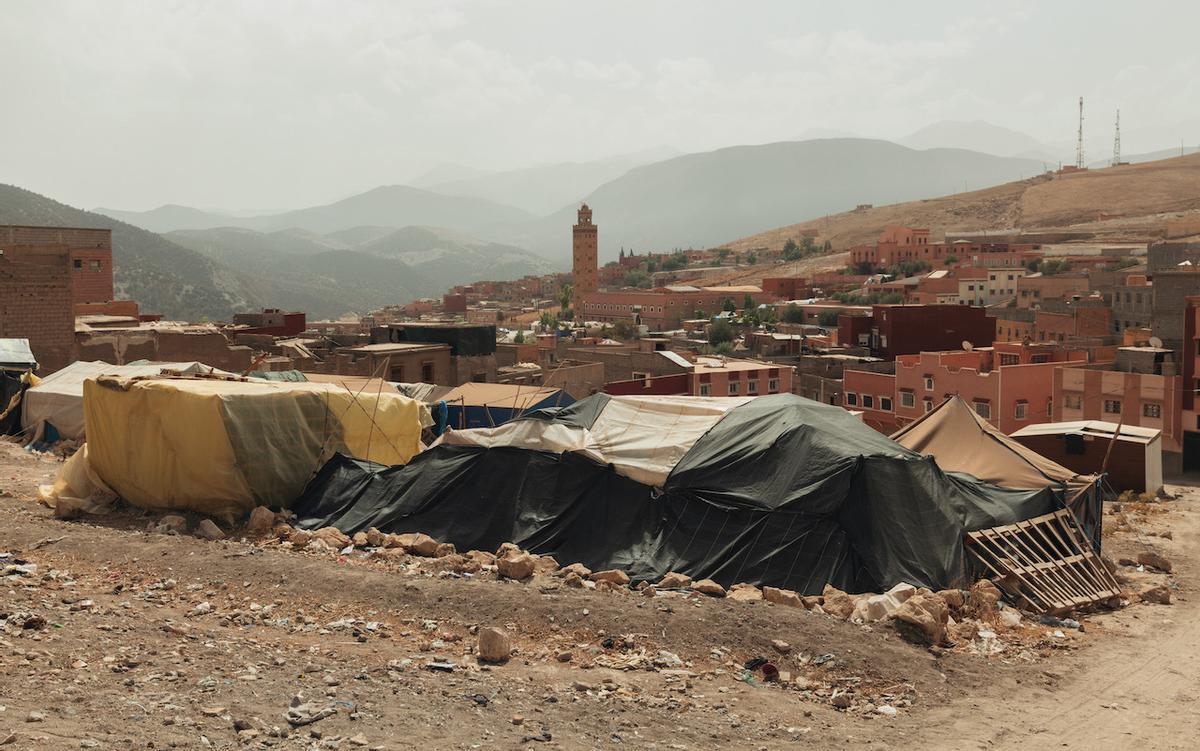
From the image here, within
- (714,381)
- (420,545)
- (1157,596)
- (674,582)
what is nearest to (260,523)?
(420,545)

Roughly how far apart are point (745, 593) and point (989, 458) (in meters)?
5.69

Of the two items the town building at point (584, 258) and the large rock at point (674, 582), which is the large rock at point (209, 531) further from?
the town building at point (584, 258)

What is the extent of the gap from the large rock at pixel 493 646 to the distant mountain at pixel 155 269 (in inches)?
3752

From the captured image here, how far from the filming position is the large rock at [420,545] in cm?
1086

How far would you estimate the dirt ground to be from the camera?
6.32 m

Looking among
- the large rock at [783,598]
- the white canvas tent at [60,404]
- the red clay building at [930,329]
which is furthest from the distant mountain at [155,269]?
the large rock at [783,598]

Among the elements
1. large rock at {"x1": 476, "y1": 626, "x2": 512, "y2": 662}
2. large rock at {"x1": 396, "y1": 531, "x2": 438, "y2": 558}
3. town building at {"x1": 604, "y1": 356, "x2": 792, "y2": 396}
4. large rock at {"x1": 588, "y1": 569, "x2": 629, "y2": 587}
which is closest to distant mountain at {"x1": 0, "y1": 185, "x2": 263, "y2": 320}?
town building at {"x1": 604, "y1": 356, "x2": 792, "y2": 396}

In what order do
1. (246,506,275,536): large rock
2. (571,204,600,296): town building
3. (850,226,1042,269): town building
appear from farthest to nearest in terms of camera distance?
(571,204,600,296): town building
(850,226,1042,269): town building
(246,506,275,536): large rock

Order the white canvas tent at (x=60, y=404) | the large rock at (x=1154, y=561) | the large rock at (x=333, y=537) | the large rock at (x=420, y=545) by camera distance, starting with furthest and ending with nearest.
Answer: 1. the white canvas tent at (x=60, y=404)
2. the large rock at (x=1154, y=561)
3. the large rock at (x=333, y=537)
4. the large rock at (x=420, y=545)

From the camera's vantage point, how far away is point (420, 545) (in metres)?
10.9

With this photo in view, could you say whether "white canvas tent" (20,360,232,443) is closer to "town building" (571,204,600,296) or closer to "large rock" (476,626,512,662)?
"large rock" (476,626,512,662)

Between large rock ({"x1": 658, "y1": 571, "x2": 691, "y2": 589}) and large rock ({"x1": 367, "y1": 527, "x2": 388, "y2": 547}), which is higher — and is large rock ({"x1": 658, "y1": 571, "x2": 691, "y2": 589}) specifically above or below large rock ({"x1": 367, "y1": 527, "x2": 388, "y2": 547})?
below

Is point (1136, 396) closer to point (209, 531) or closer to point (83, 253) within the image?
point (209, 531)

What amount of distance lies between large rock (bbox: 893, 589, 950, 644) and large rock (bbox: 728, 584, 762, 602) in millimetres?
1231
